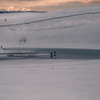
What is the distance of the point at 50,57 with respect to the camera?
24.1m

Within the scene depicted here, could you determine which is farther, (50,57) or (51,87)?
(50,57)

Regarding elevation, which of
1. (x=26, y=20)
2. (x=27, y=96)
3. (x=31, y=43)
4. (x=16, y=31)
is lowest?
(x=27, y=96)

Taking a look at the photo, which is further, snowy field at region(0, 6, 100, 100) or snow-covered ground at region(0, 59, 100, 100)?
snowy field at region(0, 6, 100, 100)

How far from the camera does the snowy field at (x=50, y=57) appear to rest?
931cm

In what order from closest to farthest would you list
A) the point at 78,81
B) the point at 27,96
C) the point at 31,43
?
1. the point at 27,96
2. the point at 78,81
3. the point at 31,43

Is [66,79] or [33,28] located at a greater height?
[33,28]

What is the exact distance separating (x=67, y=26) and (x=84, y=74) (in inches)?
1670

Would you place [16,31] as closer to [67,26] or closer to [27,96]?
[67,26]

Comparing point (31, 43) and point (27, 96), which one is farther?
point (31, 43)

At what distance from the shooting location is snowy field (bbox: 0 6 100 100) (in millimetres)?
9312

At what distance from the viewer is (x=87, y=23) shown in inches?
2109

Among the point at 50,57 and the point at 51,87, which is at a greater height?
the point at 50,57

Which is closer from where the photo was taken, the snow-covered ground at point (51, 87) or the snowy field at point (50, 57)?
the snow-covered ground at point (51, 87)

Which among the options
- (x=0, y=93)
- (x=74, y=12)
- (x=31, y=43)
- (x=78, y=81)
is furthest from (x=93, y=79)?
(x=74, y=12)
